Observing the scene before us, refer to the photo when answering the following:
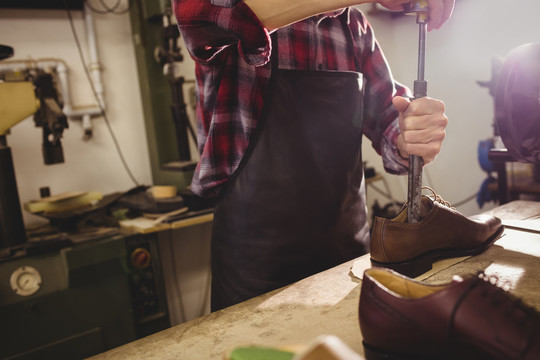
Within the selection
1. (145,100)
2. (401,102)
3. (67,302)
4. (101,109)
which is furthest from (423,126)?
(101,109)

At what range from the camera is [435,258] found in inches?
37.9

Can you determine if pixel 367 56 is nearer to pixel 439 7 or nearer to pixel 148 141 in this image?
pixel 439 7

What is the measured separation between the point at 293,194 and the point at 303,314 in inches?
14.3

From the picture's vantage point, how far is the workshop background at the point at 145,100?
209 centimetres

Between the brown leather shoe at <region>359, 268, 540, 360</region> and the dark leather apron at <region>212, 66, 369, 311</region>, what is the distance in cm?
49

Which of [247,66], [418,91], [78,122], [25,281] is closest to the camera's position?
[418,91]

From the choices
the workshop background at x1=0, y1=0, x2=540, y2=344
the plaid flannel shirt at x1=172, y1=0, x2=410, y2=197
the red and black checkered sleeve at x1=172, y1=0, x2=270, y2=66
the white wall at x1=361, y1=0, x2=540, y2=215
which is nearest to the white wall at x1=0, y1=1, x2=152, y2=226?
the workshop background at x1=0, y1=0, x2=540, y2=344

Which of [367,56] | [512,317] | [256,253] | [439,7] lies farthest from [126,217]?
[512,317]

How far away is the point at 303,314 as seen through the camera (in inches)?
30.7

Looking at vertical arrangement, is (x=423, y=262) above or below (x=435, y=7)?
below

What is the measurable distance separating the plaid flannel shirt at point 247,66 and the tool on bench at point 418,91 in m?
0.22

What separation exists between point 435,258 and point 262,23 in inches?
26.3

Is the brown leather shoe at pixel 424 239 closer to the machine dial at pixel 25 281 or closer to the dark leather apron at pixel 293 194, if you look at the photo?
the dark leather apron at pixel 293 194

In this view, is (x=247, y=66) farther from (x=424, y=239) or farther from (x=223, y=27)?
(x=424, y=239)
